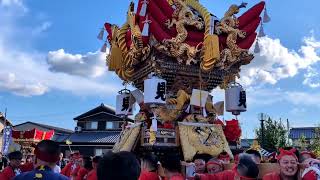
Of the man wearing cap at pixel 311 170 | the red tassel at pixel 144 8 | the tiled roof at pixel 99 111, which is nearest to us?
the man wearing cap at pixel 311 170

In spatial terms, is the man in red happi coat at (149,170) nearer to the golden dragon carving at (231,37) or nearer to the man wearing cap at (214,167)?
the man wearing cap at (214,167)

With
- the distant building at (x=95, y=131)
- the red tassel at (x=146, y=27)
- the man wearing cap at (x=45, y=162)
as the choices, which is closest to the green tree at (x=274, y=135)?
the distant building at (x=95, y=131)

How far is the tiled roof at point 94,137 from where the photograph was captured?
92.8 ft

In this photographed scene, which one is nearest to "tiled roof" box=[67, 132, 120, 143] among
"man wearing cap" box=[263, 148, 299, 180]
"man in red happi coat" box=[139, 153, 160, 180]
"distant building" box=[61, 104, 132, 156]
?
"distant building" box=[61, 104, 132, 156]

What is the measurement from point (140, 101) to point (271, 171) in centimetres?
535

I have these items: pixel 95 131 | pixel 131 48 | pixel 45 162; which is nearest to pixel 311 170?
pixel 45 162

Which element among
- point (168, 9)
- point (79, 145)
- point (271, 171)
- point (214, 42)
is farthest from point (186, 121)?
point (79, 145)

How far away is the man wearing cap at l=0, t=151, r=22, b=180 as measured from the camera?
5.09m

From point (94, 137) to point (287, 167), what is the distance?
2676cm

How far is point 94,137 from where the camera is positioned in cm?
2934

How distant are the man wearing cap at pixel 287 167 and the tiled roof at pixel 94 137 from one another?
24869 millimetres

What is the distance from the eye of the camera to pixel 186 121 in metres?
7.77

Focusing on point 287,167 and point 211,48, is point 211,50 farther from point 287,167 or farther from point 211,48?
point 287,167

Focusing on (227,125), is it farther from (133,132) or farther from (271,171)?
(271,171)
